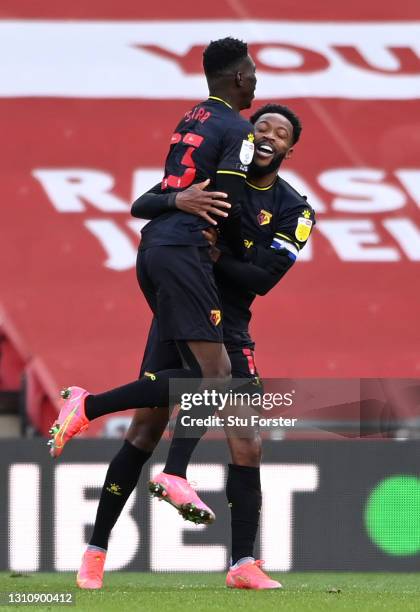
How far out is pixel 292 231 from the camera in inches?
173

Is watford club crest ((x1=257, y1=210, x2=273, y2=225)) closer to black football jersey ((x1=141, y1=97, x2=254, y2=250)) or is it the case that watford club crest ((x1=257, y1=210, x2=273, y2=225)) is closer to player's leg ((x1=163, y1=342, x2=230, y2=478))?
black football jersey ((x1=141, y1=97, x2=254, y2=250))

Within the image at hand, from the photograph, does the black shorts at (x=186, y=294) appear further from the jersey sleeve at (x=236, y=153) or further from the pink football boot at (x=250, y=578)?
the pink football boot at (x=250, y=578)

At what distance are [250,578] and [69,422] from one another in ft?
2.51

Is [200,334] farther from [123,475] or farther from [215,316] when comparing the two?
[123,475]

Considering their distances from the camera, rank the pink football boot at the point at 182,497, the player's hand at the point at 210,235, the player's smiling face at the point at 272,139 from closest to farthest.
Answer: the pink football boot at the point at 182,497 < the player's hand at the point at 210,235 < the player's smiling face at the point at 272,139

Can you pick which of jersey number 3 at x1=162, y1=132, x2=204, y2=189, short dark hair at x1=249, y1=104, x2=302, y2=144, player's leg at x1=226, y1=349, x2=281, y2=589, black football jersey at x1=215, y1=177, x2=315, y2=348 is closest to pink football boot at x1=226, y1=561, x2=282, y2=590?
player's leg at x1=226, y1=349, x2=281, y2=589

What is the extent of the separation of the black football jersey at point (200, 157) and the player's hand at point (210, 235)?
0.5 inches

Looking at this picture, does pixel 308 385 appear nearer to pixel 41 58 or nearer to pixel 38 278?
pixel 38 278

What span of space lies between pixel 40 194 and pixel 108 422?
1.83m

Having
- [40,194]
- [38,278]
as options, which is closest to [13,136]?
[40,194]

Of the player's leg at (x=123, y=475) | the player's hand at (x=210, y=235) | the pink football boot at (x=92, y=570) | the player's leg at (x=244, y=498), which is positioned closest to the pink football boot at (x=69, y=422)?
the player's leg at (x=123, y=475)

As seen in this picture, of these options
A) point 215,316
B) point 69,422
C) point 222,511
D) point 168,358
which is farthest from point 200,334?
point 222,511

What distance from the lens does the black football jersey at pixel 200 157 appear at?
408cm

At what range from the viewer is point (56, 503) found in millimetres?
5746
